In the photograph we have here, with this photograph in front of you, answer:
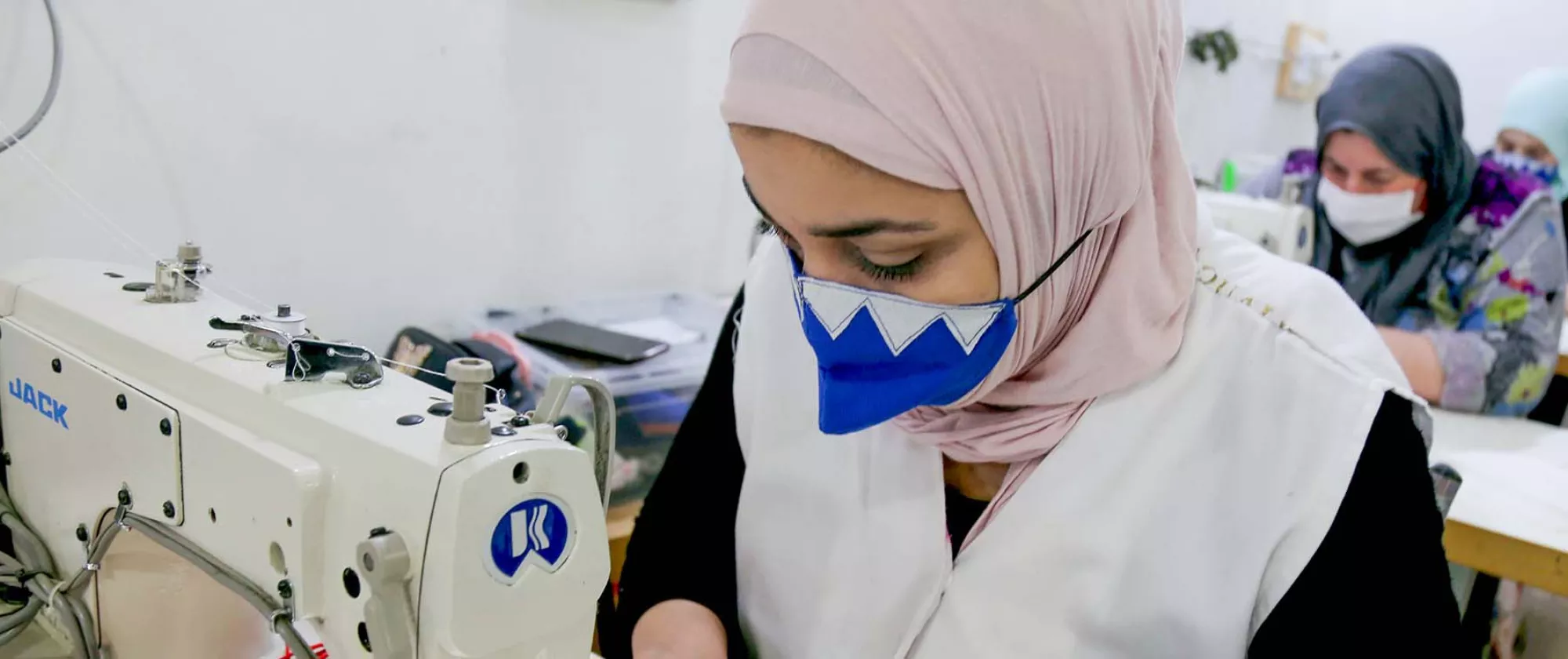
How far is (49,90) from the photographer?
1247 millimetres

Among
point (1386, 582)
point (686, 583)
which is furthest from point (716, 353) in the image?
point (1386, 582)

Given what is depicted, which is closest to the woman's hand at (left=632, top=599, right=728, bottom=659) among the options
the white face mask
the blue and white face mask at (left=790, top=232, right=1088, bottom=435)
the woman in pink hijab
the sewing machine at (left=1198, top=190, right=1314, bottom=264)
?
the woman in pink hijab

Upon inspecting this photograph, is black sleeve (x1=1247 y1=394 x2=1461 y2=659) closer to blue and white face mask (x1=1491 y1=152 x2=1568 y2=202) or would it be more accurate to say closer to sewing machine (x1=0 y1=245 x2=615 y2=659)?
sewing machine (x1=0 y1=245 x2=615 y2=659)

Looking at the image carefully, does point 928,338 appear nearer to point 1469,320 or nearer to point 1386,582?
point 1386,582

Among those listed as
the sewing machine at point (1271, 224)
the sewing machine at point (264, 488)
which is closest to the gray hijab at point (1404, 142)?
the sewing machine at point (1271, 224)

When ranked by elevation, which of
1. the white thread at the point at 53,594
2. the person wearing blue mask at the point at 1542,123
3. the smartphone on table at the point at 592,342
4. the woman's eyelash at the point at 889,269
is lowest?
the white thread at the point at 53,594

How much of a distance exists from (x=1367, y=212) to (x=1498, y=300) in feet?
0.99

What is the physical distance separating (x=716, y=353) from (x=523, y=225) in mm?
913

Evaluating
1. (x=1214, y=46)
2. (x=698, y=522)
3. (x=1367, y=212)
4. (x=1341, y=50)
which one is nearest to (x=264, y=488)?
(x=698, y=522)

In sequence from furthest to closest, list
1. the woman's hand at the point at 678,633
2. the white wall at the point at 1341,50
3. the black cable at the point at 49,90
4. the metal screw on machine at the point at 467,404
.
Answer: the white wall at the point at 1341,50 < the black cable at the point at 49,90 < the woman's hand at the point at 678,633 < the metal screw on machine at the point at 467,404

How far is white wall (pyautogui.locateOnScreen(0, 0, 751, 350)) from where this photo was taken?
1317 millimetres

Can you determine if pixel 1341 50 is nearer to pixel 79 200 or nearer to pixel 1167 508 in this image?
pixel 1167 508

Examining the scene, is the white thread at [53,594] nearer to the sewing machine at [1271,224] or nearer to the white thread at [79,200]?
the white thread at [79,200]

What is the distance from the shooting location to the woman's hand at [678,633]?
3.09ft
